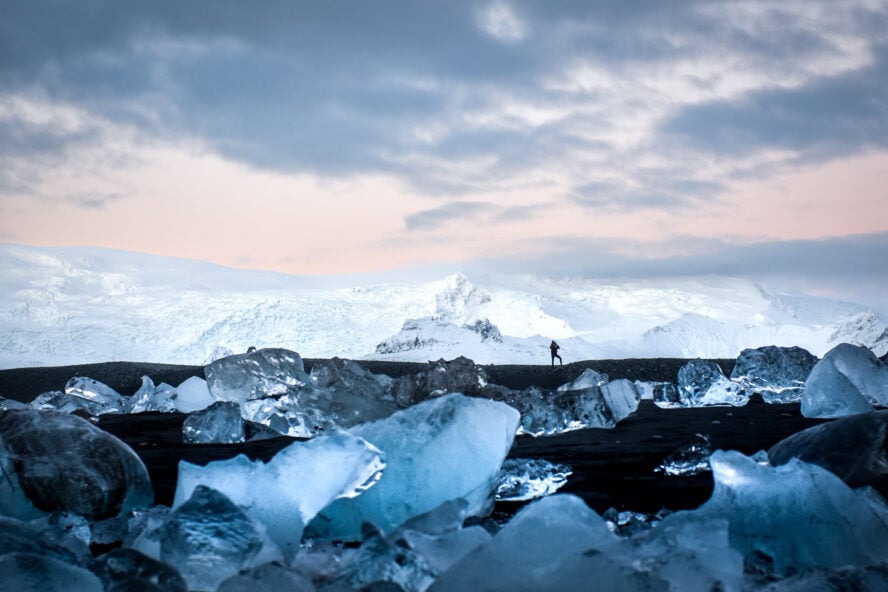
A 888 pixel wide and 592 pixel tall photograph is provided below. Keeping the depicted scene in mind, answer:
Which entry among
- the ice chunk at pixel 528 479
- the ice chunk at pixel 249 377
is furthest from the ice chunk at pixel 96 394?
the ice chunk at pixel 528 479

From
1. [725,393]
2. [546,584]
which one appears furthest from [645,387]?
[546,584]

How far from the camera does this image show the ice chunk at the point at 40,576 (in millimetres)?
1181

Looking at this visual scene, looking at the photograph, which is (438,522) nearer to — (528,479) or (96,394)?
(528,479)

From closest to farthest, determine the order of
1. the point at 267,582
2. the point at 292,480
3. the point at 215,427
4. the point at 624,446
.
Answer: the point at 267,582 → the point at 292,480 → the point at 624,446 → the point at 215,427

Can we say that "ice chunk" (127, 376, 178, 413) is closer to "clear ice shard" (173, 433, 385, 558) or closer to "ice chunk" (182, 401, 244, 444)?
"ice chunk" (182, 401, 244, 444)

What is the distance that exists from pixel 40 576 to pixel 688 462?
5.92 ft

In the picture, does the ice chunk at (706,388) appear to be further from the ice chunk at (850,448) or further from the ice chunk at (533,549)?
the ice chunk at (533,549)

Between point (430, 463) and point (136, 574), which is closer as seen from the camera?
point (136, 574)

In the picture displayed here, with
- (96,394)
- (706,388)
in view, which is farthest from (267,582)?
(96,394)

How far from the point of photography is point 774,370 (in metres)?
5.49

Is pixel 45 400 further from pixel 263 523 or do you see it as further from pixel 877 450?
pixel 877 450

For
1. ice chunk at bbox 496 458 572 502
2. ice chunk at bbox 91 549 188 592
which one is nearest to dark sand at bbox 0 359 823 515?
ice chunk at bbox 496 458 572 502

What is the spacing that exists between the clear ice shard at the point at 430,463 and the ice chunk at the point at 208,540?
444 millimetres

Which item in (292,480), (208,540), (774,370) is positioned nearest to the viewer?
(208,540)
